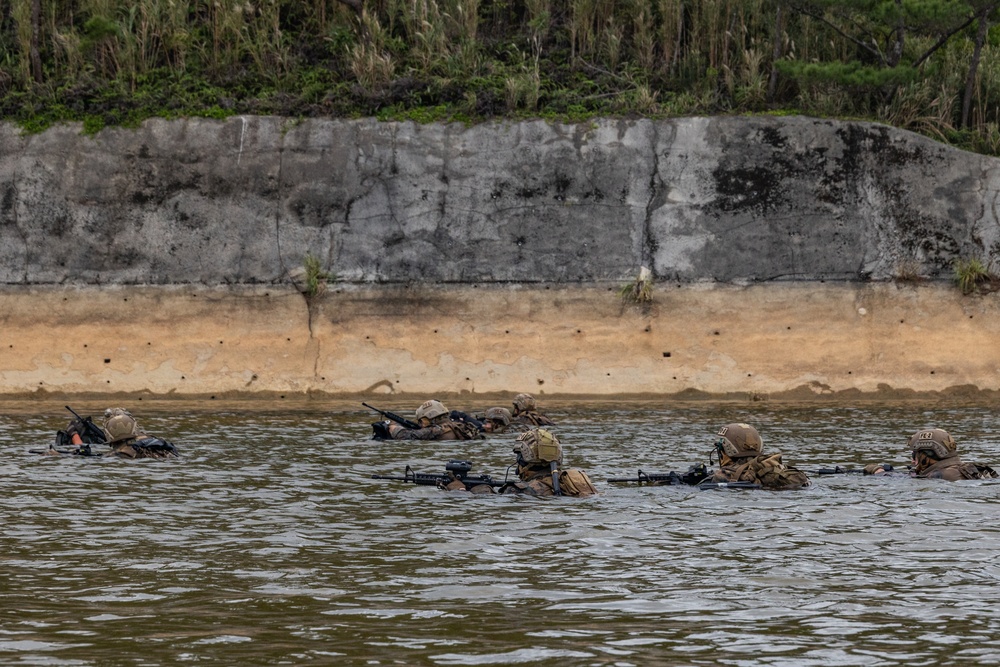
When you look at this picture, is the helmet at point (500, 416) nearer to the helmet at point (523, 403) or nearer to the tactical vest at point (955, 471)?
the helmet at point (523, 403)

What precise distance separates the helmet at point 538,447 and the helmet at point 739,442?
7.50 ft

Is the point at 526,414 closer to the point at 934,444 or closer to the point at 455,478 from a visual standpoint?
the point at 455,478

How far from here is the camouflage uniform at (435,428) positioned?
81.7ft

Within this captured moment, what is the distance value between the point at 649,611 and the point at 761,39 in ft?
96.4

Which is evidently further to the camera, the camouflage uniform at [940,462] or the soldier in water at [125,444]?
the soldier in water at [125,444]

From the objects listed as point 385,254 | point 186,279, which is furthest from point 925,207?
point 186,279

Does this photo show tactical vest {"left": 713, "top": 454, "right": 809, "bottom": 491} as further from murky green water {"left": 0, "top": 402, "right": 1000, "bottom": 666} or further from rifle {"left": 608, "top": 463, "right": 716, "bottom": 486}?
murky green water {"left": 0, "top": 402, "right": 1000, "bottom": 666}

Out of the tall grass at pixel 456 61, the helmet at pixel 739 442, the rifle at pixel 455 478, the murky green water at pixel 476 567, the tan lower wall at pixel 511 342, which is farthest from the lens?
the tall grass at pixel 456 61

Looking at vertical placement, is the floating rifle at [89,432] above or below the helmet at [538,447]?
below

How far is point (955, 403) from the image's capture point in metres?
31.3

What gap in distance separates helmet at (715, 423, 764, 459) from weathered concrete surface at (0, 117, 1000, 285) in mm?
14615

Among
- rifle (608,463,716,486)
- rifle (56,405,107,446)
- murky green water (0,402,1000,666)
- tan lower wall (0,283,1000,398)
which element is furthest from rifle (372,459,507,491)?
tan lower wall (0,283,1000,398)

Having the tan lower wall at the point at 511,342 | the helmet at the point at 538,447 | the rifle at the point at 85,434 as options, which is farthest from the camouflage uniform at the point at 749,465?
the tan lower wall at the point at 511,342

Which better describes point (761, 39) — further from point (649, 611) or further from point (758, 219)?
point (649, 611)
